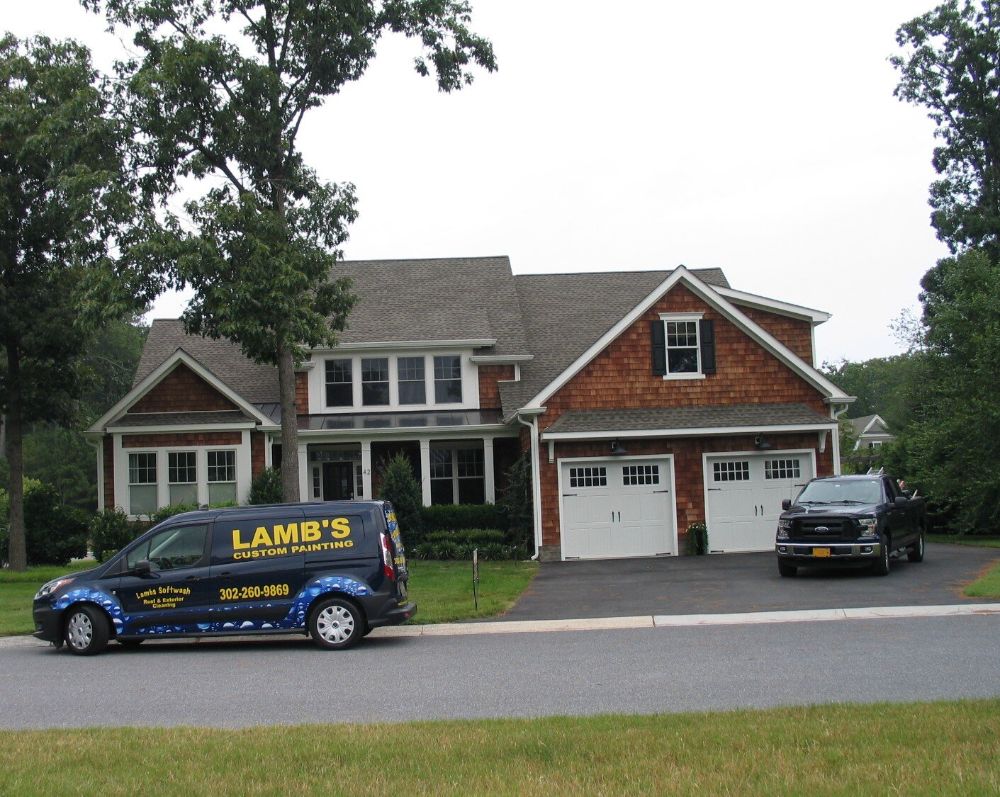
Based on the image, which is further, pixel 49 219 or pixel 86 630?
pixel 49 219

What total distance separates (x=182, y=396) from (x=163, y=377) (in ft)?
2.21

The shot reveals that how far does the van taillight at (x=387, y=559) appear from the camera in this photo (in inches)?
548

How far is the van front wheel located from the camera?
45.1ft

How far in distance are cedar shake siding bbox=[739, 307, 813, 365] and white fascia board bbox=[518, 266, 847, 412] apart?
90cm

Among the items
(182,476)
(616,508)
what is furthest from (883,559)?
(182,476)

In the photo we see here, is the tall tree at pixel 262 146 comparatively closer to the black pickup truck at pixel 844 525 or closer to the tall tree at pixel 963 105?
the black pickup truck at pixel 844 525

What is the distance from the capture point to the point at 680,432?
24.9 metres

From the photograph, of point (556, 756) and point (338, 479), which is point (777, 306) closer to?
point (338, 479)

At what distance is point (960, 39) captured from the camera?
143 feet

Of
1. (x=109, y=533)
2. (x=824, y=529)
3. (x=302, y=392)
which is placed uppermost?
(x=302, y=392)

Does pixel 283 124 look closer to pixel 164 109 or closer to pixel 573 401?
pixel 164 109

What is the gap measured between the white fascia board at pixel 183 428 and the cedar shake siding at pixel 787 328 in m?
12.8

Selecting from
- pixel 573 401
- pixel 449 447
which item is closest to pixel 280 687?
pixel 573 401

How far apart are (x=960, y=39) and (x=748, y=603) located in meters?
34.8
